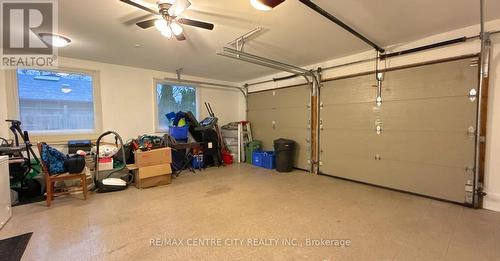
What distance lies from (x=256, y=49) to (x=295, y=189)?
265 cm

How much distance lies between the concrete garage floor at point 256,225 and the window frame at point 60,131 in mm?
1726

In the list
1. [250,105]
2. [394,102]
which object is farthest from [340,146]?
[250,105]

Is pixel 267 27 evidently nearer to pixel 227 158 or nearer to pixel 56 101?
Answer: pixel 227 158

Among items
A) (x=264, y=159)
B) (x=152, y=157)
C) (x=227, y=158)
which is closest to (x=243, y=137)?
(x=227, y=158)

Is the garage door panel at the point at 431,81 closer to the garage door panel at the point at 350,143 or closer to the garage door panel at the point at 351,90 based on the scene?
the garage door panel at the point at 351,90

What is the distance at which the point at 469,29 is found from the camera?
2.96 meters

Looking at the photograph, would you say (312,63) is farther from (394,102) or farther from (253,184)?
(253,184)

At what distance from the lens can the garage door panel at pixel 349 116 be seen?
13.3 feet

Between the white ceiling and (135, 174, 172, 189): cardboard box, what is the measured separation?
7.81 ft

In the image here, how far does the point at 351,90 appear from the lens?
4.27 metres

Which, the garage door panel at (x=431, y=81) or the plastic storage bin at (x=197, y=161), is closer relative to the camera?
the garage door panel at (x=431, y=81)

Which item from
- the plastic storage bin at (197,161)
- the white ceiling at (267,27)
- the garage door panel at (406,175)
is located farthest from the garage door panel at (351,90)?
the plastic storage bin at (197,161)

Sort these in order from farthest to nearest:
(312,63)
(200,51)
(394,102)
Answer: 1. (312,63)
2. (200,51)
3. (394,102)

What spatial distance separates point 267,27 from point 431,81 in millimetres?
2666
